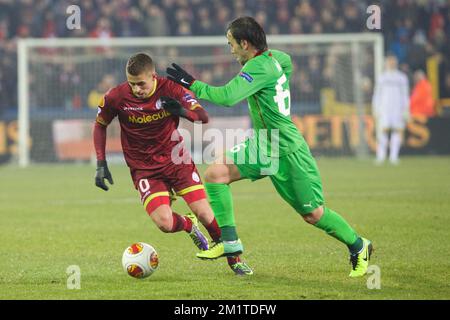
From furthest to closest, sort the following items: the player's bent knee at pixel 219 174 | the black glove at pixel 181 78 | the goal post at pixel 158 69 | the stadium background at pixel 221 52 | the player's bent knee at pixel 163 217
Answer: the stadium background at pixel 221 52
the goal post at pixel 158 69
the player's bent knee at pixel 163 217
the player's bent knee at pixel 219 174
the black glove at pixel 181 78

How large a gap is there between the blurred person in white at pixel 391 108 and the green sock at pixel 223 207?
1470 centimetres

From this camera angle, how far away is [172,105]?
7582 mm

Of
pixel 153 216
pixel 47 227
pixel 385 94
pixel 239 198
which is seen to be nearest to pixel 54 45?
pixel 385 94

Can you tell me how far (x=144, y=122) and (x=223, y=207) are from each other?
1.08m

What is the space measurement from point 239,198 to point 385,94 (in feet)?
29.5

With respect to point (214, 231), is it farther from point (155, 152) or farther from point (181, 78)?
point (181, 78)

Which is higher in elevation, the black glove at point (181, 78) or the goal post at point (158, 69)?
the goal post at point (158, 69)

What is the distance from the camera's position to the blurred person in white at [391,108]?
22422 mm

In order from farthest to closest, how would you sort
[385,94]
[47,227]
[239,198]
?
[385,94]
[239,198]
[47,227]

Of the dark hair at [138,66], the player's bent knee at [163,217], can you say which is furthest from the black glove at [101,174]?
the dark hair at [138,66]

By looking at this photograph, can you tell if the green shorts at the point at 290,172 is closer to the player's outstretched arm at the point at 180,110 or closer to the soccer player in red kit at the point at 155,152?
the player's outstretched arm at the point at 180,110

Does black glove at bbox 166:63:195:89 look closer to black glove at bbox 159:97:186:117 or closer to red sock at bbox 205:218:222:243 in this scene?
black glove at bbox 159:97:186:117

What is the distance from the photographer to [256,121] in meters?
7.93

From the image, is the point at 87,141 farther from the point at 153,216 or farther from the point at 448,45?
the point at 153,216
